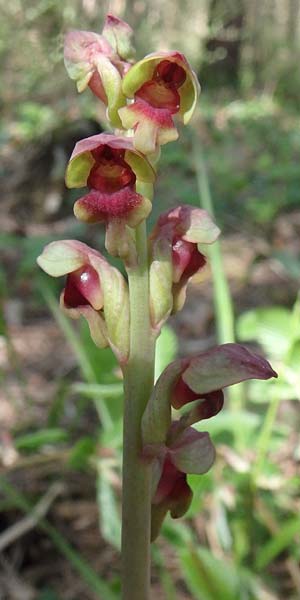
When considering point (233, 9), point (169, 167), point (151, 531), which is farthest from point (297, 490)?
point (233, 9)

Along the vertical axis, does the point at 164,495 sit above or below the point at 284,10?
above

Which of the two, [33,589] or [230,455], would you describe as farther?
[33,589]

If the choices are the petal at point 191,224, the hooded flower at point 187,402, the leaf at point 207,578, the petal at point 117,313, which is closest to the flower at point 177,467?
the hooded flower at point 187,402

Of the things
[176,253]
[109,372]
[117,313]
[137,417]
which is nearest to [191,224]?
[176,253]

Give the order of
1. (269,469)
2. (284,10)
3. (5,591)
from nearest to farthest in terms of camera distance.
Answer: (269,469) < (5,591) < (284,10)

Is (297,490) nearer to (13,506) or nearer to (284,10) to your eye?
(13,506)

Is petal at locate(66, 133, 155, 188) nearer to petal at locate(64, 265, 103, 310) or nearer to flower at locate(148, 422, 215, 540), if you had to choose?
petal at locate(64, 265, 103, 310)

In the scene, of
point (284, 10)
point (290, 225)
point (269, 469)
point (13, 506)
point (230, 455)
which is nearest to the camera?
point (269, 469)
